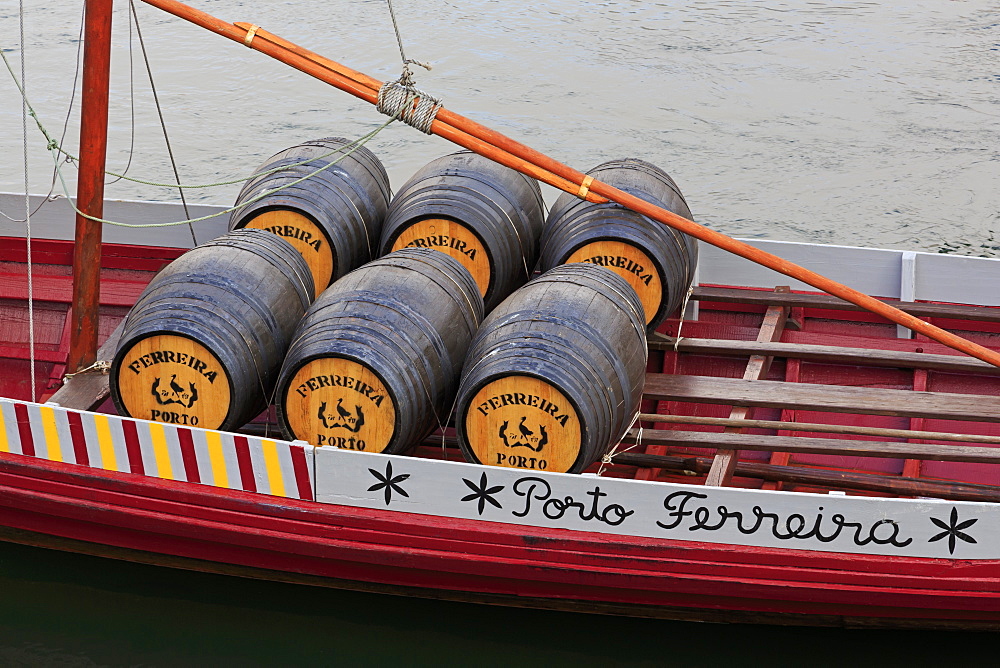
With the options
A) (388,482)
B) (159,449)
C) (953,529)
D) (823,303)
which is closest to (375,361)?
(388,482)

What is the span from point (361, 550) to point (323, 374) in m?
0.91

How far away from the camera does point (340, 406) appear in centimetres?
530

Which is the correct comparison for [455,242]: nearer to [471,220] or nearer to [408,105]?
[471,220]

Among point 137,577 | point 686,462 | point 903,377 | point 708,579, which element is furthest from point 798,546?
point 137,577

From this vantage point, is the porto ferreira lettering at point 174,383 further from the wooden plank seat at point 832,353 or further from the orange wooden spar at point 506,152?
the wooden plank seat at point 832,353

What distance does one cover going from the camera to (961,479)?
620 centimetres

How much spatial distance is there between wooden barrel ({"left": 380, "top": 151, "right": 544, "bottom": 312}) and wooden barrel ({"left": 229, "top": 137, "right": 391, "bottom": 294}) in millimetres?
194

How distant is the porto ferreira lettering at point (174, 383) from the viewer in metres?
5.38

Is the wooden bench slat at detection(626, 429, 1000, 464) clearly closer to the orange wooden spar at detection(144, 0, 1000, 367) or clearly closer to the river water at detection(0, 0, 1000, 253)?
the orange wooden spar at detection(144, 0, 1000, 367)

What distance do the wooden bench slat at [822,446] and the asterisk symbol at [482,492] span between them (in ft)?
3.03

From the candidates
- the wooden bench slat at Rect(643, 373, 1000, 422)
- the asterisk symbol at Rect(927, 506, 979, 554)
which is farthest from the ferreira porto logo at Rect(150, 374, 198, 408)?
the asterisk symbol at Rect(927, 506, 979, 554)

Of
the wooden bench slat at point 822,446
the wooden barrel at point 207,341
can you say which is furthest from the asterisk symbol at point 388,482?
the wooden bench slat at point 822,446

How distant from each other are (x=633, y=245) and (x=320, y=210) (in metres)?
1.83

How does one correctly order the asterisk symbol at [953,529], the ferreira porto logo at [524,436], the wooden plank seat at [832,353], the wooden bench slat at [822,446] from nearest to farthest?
the asterisk symbol at [953,529] → the ferreira porto logo at [524,436] → the wooden bench slat at [822,446] → the wooden plank seat at [832,353]
